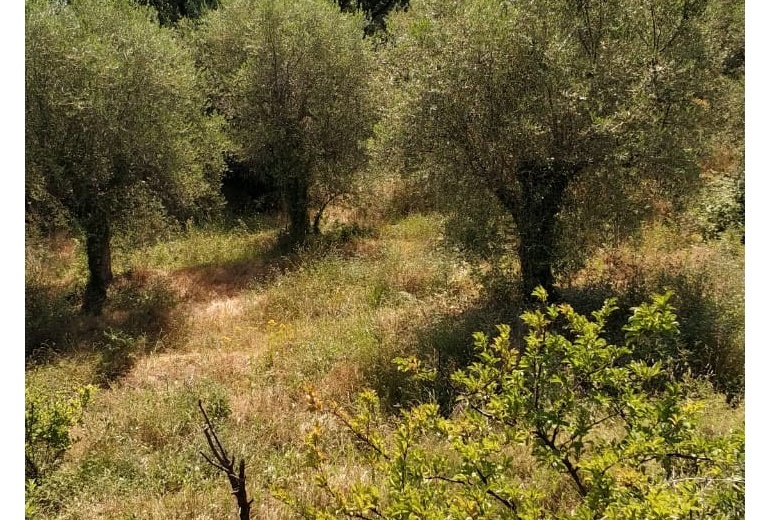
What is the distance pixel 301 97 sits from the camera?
13.4m

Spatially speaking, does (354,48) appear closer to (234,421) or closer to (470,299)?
(470,299)

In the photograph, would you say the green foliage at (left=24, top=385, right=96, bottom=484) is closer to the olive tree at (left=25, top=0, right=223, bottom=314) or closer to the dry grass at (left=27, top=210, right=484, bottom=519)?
the dry grass at (left=27, top=210, right=484, bottom=519)

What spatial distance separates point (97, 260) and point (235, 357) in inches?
196

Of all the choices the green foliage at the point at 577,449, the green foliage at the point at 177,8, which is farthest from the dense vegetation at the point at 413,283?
the green foliage at the point at 177,8

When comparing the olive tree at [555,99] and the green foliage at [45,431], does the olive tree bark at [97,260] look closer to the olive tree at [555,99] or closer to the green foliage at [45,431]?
the green foliage at [45,431]

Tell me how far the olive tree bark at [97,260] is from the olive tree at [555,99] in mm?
7188

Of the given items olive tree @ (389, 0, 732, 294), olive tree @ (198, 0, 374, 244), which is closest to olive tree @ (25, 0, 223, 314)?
olive tree @ (198, 0, 374, 244)

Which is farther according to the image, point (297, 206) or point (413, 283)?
point (297, 206)

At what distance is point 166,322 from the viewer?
1004cm

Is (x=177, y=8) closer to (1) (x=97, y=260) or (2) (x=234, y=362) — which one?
(1) (x=97, y=260)

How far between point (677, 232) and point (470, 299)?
5225 millimetres

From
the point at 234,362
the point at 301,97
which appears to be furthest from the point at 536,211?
the point at 301,97

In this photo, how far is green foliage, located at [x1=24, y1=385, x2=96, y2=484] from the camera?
4.73 m

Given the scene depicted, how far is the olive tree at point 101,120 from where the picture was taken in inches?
366
